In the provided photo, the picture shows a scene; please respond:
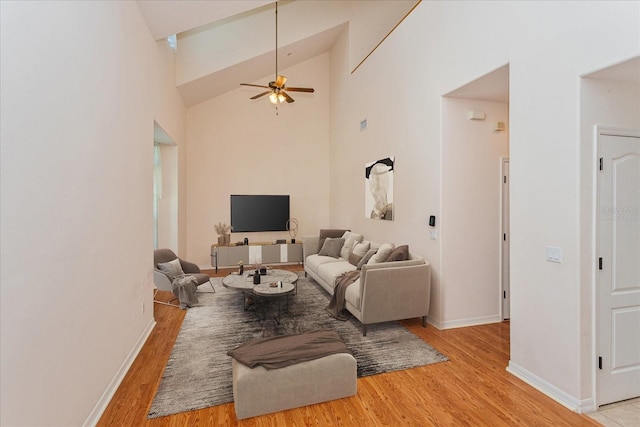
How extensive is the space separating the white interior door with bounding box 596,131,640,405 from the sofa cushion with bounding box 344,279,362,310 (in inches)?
84.2

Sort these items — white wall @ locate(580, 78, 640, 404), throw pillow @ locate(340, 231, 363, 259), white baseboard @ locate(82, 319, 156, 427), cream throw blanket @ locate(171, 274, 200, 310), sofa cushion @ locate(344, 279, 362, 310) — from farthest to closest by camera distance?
throw pillow @ locate(340, 231, 363, 259)
cream throw blanket @ locate(171, 274, 200, 310)
sofa cushion @ locate(344, 279, 362, 310)
white wall @ locate(580, 78, 640, 404)
white baseboard @ locate(82, 319, 156, 427)

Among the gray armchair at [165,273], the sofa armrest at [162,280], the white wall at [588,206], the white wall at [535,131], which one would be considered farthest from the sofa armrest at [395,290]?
the sofa armrest at [162,280]

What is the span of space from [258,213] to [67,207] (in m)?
5.64

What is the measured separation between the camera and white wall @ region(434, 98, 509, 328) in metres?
3.90

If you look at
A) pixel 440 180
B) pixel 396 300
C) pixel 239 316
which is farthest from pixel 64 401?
pixel 440 180

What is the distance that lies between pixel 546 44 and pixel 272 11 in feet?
17.0

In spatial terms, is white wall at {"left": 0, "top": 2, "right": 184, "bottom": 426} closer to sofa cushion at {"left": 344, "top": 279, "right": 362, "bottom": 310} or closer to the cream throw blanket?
the cream throw blanket

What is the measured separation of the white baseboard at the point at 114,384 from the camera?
2.24 m

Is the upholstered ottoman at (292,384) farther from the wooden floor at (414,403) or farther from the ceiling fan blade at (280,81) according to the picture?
the ceiling fan blade at (280,81)

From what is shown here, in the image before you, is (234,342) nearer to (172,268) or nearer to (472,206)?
(172,268)

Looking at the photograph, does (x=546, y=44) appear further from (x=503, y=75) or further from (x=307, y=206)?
(x=307, y=206)

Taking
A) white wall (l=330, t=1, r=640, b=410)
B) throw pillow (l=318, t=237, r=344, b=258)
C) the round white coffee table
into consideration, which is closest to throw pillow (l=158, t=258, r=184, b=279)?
the round white coffee table

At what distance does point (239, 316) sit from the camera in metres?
4.30

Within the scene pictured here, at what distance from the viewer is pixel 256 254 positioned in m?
7.16
